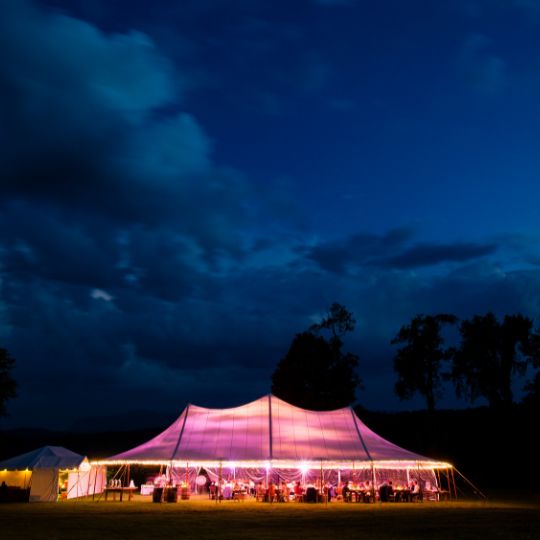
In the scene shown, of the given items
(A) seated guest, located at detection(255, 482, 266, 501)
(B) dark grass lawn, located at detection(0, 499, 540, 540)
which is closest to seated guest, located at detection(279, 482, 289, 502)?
(A) seated guest, located at detection(255, 482, 266, 501)

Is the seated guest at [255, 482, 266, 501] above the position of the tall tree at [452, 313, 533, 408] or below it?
below

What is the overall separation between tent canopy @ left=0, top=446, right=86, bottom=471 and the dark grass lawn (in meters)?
5.96

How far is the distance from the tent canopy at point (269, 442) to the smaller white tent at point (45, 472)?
12.5 feet

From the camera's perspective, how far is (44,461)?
82.7 feet

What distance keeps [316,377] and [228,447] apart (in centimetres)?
2408

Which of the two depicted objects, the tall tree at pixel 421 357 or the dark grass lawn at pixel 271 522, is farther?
the tall tree at pixel 421 357

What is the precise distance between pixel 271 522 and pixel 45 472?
13795mm

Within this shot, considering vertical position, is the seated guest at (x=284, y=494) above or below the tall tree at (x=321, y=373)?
below

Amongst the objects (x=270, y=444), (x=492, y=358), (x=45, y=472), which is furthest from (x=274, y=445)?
(x=492, y=358)

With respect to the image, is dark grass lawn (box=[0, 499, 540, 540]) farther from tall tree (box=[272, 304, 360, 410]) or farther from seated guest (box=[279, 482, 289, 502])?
tall tree (box=[272, 304, 360, 410])

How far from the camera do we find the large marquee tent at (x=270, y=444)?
21.4 m

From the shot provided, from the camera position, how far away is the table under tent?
21.4 meters

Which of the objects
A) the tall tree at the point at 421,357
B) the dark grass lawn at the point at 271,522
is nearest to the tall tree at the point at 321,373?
the tall tree at the point at 421,357

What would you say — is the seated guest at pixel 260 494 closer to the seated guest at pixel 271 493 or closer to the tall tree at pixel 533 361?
the seated guest at pixel 271 493
